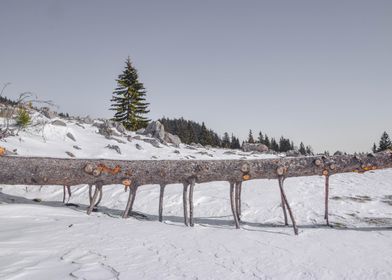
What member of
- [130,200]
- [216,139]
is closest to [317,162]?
[130,200]

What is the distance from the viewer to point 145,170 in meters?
5.20

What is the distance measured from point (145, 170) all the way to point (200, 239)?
1814mm

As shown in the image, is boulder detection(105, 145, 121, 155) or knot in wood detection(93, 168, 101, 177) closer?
knot in wood detection(93, 168, 101, 177)

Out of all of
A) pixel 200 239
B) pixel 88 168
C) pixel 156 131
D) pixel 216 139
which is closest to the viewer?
pixel 200 239

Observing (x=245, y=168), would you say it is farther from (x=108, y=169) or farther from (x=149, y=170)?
(x=108, y=169)

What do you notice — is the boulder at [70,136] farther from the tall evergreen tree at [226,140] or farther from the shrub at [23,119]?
the tall evergreen tree at [226,140]

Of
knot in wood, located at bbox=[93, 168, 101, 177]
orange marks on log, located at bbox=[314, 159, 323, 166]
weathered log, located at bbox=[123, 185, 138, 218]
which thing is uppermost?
orange marks on log, located at bbox=[314, 159, 323, 166]

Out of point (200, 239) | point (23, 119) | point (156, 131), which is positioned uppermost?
point (156, 131)

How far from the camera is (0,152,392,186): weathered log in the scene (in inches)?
197

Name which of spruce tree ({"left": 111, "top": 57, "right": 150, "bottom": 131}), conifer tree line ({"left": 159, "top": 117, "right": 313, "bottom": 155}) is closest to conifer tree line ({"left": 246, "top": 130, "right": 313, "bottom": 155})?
conifer tree line ({"left": 159, "top": 117, "right": 313, "bottom": 155})

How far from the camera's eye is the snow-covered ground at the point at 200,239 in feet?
9.23

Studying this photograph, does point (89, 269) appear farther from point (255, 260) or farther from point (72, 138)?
point (72, 138)

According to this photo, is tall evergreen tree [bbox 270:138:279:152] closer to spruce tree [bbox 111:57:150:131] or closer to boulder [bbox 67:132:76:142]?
spruce tree [bbox 111:57:150:131]

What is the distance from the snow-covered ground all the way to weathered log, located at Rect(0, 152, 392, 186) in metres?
0.60
